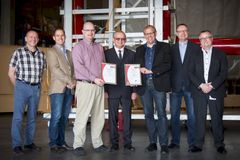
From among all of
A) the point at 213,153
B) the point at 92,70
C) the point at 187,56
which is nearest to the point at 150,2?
the point at 187,56

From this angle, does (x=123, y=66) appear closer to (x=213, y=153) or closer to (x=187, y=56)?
(x=187, y=56)

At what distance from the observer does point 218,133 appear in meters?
6.08

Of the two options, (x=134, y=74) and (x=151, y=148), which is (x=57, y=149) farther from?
(x=134, y=74)

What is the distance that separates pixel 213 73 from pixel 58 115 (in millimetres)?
2099

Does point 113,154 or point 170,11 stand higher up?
point 170,11

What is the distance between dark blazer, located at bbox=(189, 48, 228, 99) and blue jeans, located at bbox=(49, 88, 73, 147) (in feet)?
5.48

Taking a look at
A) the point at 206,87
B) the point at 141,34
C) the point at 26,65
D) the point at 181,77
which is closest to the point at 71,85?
the point at 26,65

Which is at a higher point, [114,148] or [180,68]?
[180,68]

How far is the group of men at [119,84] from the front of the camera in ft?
19.6

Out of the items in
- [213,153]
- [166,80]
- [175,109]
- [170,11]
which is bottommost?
[213,153]

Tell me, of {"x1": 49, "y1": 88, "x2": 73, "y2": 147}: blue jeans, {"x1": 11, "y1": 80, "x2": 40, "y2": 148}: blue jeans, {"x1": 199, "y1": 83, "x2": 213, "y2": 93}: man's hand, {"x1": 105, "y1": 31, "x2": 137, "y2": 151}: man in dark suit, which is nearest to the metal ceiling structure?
{"x1": 105, "y1": 31, "x2": 137, "y2": 151}: man in dark suit

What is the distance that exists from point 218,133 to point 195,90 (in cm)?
64

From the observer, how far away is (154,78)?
6.02 m

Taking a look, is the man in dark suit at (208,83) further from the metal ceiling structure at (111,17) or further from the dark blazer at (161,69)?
the metal ceiling structure at (111,17)
